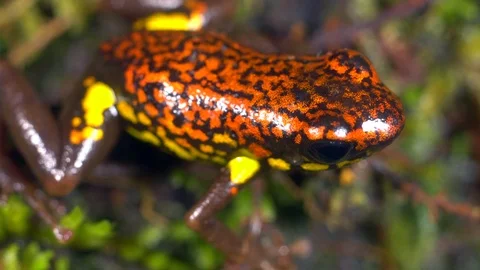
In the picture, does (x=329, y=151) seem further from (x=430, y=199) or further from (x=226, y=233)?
(x=430, y=199)

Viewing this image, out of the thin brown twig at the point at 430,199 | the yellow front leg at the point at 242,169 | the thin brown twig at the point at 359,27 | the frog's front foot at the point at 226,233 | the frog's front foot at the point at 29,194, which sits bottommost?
the frog's front foot at the point at 29,194

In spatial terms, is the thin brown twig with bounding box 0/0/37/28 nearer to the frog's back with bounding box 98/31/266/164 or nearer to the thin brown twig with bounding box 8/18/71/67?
the thin brown twig with bounding box 8/18/71/67

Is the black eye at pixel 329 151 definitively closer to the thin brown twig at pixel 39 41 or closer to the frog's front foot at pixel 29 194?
the frog's front foot at pixel 29 194

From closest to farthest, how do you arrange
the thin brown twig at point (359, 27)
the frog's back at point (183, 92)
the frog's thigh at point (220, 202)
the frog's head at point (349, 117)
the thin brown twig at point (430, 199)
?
the frog's head at point (349, 117), the frog's back at point (183, 92), the frog's thigh at point (220, 202), the thin brown twig at point (430, 199), the thin brown twig at point (359, 27)

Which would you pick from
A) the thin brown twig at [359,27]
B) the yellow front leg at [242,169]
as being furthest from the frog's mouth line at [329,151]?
the thin brown twig at [359,27]

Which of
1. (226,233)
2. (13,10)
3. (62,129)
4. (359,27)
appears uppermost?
(359,27)

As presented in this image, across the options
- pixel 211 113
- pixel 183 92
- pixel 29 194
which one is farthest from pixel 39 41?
pixel 211 113

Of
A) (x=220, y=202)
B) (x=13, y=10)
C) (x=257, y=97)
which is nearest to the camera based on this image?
(x=257, y=97)

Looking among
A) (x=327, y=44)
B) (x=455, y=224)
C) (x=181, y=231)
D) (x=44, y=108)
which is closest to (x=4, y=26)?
(x=44, y=108)
